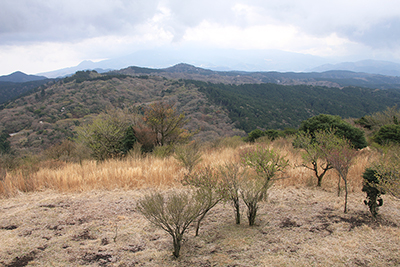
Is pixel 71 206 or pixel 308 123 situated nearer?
pixel 71 206

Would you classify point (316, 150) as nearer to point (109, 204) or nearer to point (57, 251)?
point (109, 204)

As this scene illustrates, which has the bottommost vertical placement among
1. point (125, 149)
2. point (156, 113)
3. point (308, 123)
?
point (125, 149)

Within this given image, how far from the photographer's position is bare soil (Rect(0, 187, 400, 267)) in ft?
7.81

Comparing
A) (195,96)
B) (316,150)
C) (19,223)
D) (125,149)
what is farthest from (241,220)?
(195,96)

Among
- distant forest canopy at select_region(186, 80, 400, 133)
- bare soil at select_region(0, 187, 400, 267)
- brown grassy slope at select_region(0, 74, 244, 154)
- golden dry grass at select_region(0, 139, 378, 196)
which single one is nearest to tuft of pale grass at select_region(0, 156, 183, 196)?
golden dry grass at select_region(0, 139, 378, 196)

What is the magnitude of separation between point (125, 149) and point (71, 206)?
510cm

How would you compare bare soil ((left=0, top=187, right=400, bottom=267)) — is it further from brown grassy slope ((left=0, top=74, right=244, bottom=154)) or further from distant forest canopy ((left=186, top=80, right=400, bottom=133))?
distant forest canopy ((left=186, top=80, right=400, bottom=133))

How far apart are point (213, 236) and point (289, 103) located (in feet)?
357

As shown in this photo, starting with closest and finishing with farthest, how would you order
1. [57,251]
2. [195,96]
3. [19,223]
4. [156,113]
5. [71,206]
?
[57,251], [19,223], [71,206], [156,113], [195,96]

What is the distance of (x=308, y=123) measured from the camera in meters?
9.94

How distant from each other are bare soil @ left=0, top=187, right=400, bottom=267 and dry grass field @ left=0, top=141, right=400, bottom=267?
11 millimetres

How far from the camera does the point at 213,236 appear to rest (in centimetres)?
296

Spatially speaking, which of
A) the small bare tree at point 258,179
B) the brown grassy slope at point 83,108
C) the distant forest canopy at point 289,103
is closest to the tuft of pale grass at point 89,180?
the small bare tree at point 258,179

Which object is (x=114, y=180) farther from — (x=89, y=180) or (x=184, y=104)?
(x=184, y=104)
